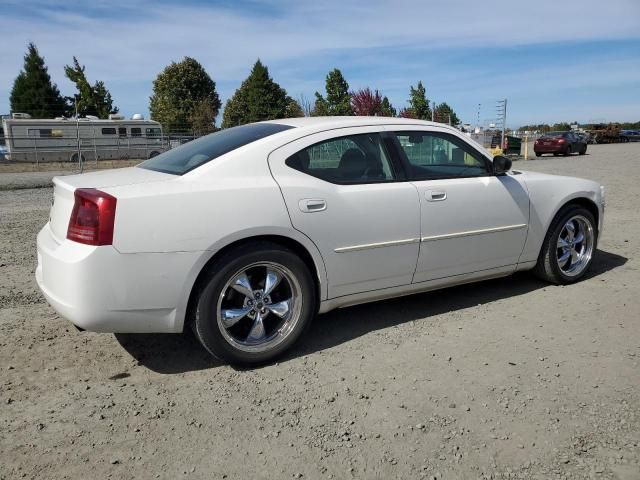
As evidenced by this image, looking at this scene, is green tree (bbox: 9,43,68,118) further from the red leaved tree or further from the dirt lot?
the dirt lot

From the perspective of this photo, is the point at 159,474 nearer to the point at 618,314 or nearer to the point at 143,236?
the point at 143,236

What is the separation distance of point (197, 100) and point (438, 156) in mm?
51013

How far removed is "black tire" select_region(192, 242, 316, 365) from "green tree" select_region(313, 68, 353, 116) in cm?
3084

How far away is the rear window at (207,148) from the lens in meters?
3.45

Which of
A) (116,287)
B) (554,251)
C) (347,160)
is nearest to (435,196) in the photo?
(347,160)

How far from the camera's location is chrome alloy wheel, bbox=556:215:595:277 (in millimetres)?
4816

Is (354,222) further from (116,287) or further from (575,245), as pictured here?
(575,245)

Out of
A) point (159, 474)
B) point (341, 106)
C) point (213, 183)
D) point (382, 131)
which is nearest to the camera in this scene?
point (159, 474)

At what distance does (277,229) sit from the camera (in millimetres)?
3242

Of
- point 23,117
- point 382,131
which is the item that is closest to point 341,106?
point 23,117

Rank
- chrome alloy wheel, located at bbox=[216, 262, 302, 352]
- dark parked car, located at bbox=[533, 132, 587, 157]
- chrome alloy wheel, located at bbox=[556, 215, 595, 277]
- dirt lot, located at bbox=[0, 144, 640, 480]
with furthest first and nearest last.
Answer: dark parked car, located at bbox=[533, 132, 587, 157] → chrome alloy wheel, located at bbox=[556, 215, 595, 277] → chrome alloy wheel, located at bbox=[216, 262, 302, 352] → dirt lot, located at bbox=[0, 144, 640, 480]

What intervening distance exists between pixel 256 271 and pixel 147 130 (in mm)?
29309

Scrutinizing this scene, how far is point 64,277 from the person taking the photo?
2926 mm

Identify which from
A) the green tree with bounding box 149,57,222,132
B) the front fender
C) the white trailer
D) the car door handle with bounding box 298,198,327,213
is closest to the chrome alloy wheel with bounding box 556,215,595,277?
the front fender
